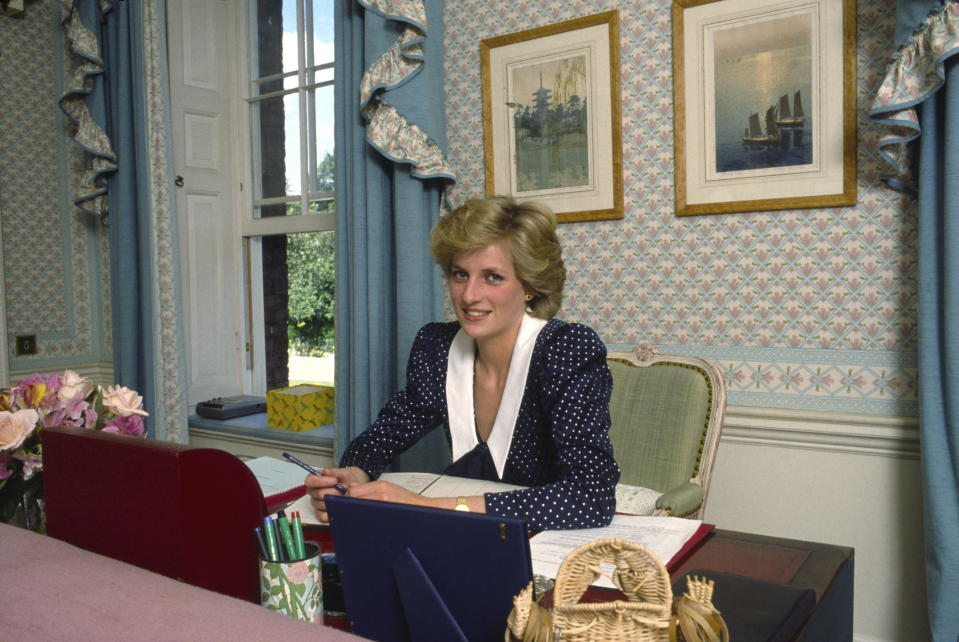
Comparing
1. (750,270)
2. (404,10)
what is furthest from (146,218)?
(750,270)

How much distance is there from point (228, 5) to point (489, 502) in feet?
10.9

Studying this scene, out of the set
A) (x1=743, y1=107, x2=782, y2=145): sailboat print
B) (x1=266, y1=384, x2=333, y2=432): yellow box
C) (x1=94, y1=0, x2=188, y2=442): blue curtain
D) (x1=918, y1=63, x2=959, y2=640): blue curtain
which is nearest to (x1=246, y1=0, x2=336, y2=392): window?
(x1=266, y1=384, x2=333, y2=432): yellow box

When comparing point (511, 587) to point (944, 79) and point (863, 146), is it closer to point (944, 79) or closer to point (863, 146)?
point (944, 79)

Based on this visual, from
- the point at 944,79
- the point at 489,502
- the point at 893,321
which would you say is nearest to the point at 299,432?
the point at 489,502

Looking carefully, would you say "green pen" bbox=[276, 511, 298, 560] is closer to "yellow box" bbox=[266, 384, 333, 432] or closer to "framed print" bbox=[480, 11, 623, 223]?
"framed print" bbox=[480, 11, 623, 223]

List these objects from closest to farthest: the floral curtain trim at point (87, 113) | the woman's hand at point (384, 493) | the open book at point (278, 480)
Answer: the woman's hand at point (384, 493)
the open book at point (278, 480)
the floral curtain trim at point (87, 113)

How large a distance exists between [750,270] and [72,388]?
1.87m

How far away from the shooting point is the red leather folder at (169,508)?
87 cm

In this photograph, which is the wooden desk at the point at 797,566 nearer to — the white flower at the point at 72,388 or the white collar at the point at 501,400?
the white collar at the point at 501,400

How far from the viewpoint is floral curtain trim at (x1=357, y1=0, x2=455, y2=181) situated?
2.69m

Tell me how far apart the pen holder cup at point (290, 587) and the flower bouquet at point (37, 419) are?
53 centimetres

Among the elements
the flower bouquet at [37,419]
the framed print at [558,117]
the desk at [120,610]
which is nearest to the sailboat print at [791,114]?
the framed print at [558,117]

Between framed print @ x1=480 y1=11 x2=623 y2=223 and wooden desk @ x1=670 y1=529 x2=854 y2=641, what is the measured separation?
60.6 inches

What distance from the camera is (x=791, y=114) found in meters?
2.26
